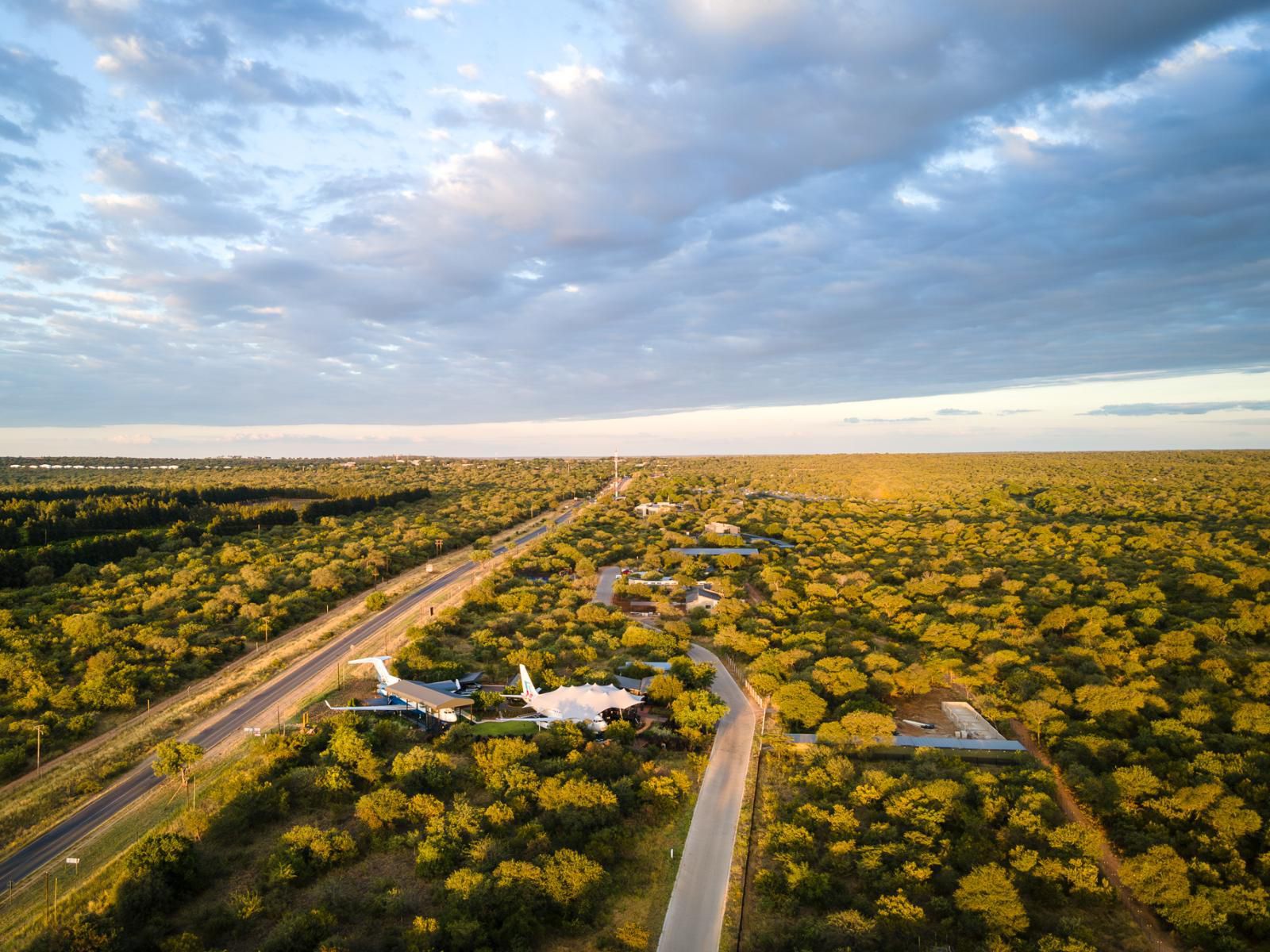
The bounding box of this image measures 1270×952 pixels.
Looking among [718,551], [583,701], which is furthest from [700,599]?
[583,701]

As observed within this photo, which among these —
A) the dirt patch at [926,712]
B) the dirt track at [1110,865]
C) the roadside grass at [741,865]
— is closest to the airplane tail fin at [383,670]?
the roadside grass at [741,865]

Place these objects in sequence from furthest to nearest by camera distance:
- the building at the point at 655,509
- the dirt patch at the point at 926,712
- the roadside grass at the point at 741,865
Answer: the building at the point at 655,509 → the dirt patch at the point at 926,712 → the roadside grass at the point at 741,865

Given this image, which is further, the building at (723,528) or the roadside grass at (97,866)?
the building at (723,528)

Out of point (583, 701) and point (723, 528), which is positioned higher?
point (723, 528)

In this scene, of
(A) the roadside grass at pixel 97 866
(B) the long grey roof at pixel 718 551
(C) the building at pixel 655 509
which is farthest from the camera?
(C) the building at pixel 655 509

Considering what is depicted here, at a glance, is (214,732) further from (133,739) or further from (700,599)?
(700,599)

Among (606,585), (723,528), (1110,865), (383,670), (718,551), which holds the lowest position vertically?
(1110,865)

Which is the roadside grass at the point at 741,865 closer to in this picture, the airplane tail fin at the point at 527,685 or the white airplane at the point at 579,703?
the white airplane at the point at 579,703
